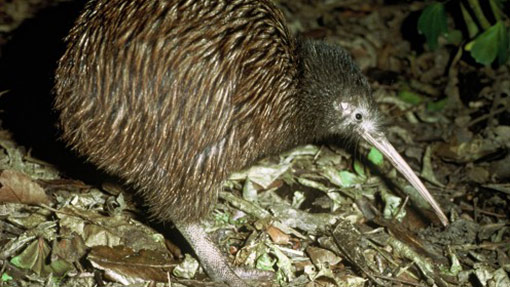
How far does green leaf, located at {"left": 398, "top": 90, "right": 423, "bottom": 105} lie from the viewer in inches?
216

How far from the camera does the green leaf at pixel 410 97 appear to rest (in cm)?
548

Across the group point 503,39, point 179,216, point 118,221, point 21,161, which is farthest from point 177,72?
point 503,39

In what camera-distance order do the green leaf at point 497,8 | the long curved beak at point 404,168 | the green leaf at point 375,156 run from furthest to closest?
1. the green leaf at point 497,8
2. the green leaf at point 375,156
3. the long curved beak at point 404,168

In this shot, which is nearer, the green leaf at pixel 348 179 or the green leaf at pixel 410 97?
the green leaf at pixel 348 179

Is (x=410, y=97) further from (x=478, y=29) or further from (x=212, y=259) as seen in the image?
(x=212, y=259)

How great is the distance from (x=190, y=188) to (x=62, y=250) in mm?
814

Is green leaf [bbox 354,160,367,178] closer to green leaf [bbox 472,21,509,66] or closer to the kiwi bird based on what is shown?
the kiwi bird

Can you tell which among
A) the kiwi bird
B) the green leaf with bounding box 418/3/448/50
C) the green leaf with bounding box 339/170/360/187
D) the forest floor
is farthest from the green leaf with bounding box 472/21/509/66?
the kiwi bird

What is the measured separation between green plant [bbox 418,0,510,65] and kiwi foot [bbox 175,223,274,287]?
287cm

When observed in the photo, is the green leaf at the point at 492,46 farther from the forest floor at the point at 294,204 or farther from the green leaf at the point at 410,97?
the green leaf at the point at 410,97

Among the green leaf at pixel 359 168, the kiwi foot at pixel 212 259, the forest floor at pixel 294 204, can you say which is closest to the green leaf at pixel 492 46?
the forest floor at pixel 294 204

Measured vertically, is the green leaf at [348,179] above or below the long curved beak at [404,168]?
below

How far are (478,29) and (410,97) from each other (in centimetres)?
109

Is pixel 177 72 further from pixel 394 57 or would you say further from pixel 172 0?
pixel 394 57
